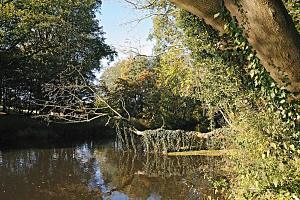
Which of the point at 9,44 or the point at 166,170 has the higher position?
the point at 9,44

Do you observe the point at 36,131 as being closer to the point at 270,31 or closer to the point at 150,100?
the point at 150,100

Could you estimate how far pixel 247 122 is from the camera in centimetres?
791

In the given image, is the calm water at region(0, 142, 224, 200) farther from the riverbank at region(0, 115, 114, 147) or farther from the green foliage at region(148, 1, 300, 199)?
the riverbank at region(0, 115, 114, 147)

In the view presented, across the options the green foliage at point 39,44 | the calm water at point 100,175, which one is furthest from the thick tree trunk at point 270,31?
the green foliage at point 39,44

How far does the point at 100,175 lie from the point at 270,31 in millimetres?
13121

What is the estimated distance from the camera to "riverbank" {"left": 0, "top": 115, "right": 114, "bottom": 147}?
25938 millimetres

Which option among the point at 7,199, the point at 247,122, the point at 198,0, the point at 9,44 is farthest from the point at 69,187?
the point at 9,44

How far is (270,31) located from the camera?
2.29 metres

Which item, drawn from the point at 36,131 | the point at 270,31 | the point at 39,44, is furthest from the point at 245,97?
the point at 39,44

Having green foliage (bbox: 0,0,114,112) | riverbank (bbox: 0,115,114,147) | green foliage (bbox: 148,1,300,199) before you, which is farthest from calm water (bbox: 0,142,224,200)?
green foliage (bbox: 0,0,114,112)

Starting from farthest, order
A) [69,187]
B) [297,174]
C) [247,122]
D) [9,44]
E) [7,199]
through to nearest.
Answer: [9,44], [69,187], [7,199], [247,122], [297,174]

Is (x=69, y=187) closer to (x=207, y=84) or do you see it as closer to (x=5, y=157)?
(x=207, y=84)

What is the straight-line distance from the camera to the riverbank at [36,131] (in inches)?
1021

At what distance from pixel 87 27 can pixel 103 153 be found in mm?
13218
